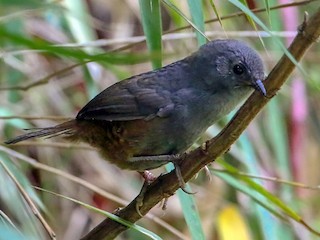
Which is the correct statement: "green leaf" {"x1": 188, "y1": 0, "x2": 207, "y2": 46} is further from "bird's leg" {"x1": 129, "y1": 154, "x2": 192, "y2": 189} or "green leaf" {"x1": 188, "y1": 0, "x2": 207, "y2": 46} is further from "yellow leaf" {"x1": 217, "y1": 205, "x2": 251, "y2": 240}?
"yellow leaf" {"x1": 217, "y1": 205, "x2": 251, "y2": 240}

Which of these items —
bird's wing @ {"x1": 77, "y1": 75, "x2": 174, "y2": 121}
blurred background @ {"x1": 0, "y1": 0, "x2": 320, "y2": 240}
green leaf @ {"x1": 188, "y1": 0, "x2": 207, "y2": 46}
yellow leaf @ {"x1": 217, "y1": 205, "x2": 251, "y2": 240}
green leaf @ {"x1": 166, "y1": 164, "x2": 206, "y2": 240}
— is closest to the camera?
green leaf @ {"x1": 188, "y1": 0, "x2": 207, "y2": 46}

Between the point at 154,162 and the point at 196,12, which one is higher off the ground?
the point at 196,12

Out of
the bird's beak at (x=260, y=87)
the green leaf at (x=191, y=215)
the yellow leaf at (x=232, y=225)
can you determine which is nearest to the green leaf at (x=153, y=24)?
the bird's beak at (x=260, y=87)

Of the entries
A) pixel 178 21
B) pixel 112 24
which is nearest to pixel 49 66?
pixel 112 24

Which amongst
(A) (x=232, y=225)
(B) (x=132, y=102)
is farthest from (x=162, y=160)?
(A) (x=232, y=225)

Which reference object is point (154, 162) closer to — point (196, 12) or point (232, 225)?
point (196, 12)

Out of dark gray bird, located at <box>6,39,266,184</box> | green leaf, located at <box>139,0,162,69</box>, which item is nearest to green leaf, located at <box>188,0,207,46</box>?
green leaf, located at <box>139,0,162,69</box>

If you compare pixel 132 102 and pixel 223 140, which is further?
pixel 132 102
